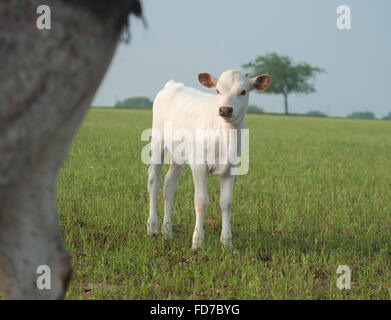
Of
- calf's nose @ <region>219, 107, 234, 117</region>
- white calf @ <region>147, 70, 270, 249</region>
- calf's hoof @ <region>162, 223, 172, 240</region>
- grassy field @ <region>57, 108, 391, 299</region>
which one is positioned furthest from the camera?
calf's hoof @ <region>162, 223, 172, 240</region>

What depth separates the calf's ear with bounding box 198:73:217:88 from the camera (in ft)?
18.4

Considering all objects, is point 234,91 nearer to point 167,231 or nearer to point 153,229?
point 167,231

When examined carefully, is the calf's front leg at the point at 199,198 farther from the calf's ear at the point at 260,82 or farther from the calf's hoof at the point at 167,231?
the calf's ear at the point at 260,82

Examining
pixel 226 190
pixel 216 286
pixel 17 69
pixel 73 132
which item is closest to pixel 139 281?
pixel 216 286

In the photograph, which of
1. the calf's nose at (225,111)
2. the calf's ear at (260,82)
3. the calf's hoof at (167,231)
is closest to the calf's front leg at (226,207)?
the calf's hoof at (167,231)

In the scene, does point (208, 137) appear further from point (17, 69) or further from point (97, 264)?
point (17, 69)

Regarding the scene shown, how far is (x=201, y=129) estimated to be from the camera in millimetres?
5609

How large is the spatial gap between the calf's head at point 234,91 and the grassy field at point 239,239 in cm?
172

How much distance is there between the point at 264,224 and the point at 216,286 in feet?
8.07

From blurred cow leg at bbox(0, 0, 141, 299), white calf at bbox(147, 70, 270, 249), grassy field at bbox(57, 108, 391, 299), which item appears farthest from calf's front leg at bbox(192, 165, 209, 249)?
blurred cow leg at bbox(0, 0, 141, 299)

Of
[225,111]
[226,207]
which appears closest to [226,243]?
[226,207]

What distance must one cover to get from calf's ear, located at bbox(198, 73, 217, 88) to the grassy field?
2.07m

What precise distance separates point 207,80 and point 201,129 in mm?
661

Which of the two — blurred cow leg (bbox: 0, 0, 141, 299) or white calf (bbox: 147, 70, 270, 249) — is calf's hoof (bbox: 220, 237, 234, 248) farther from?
blurred cow leg (bbox: 0, 0, 141, 299)
